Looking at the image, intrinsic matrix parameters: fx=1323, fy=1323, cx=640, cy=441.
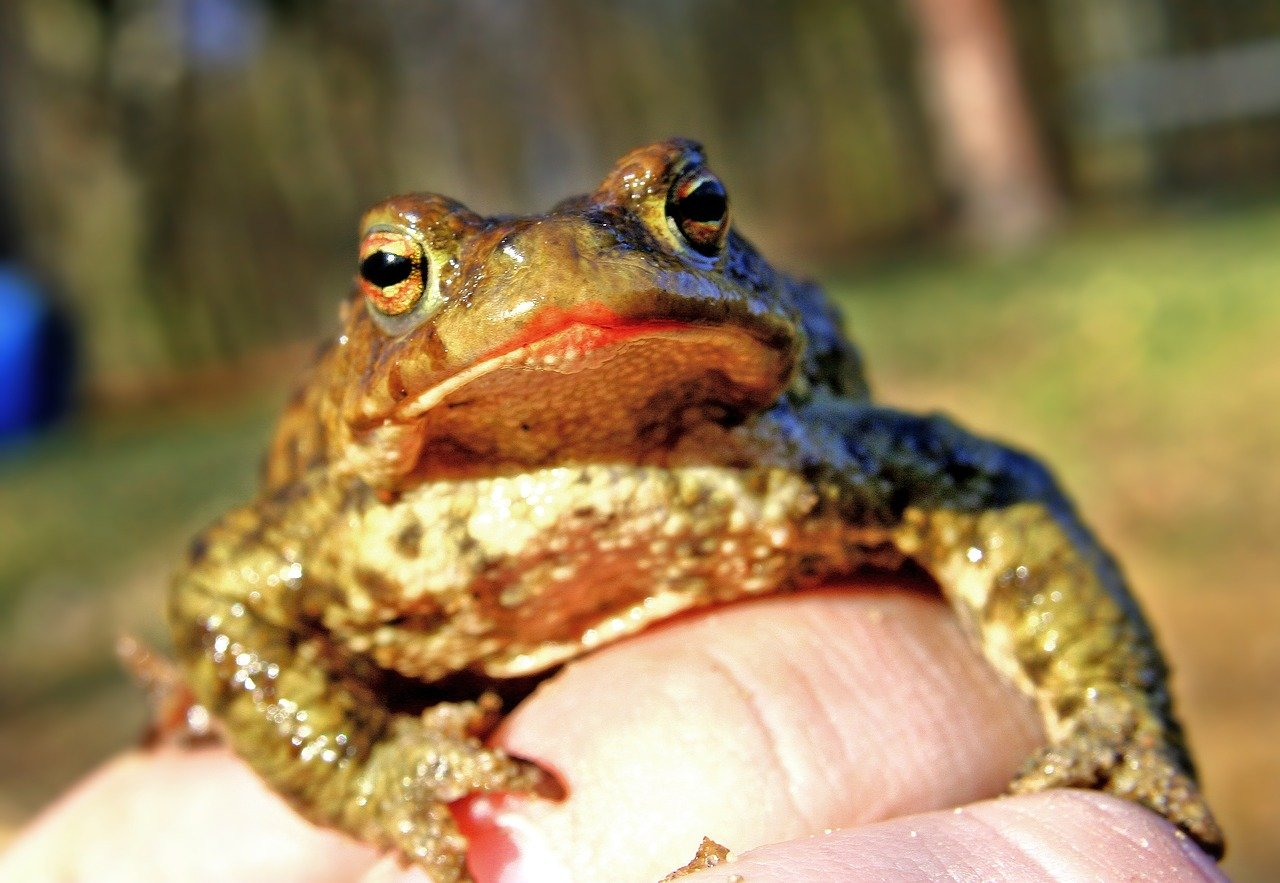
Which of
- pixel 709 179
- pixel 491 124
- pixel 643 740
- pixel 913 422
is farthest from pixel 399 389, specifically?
pixel 491 124

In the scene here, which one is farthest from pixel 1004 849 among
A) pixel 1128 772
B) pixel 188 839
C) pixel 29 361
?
pixel 29 361

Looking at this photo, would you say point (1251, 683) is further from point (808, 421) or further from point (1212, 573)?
point (808, 421)

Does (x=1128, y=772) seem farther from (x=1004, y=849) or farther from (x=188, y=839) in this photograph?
(x=188, y=839)

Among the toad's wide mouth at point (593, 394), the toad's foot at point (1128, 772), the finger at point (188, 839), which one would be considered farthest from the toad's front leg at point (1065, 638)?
the finger at point (188, 839)

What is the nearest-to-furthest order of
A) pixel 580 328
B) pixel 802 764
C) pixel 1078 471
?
1. pixel 580 328
2. pixel 802 764
3. pixel 1078 471

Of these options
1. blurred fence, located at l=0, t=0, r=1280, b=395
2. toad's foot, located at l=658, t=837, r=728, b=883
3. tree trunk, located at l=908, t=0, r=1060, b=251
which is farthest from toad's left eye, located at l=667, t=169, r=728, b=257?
blurred fence, located at l=0, t=0, r=1280, b=395

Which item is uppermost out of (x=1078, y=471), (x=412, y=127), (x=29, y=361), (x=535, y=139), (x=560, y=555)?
(x=412, y=127)
